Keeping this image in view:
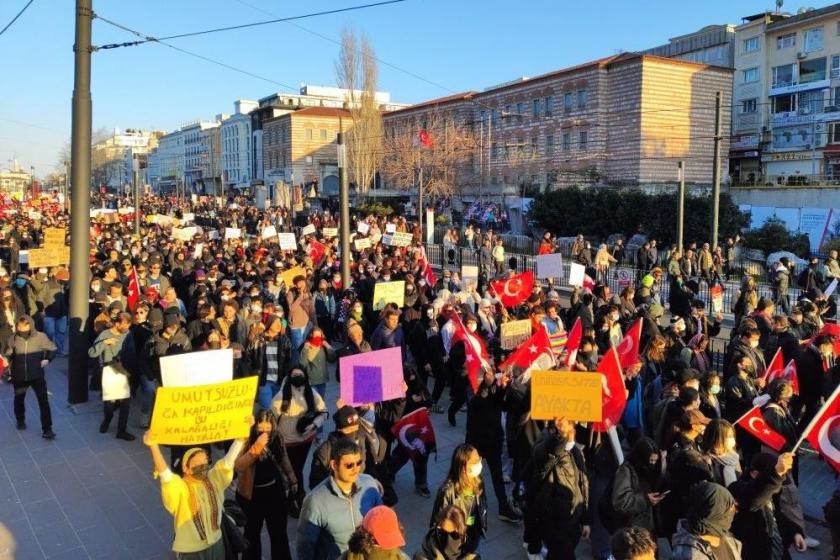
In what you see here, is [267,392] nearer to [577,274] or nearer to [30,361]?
[30,361]

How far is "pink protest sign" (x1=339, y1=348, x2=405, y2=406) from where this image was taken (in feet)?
20.2

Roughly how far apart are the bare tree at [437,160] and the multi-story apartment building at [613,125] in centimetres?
159

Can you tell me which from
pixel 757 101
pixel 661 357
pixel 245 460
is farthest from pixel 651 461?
pixel 757 101

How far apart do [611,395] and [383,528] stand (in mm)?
2926

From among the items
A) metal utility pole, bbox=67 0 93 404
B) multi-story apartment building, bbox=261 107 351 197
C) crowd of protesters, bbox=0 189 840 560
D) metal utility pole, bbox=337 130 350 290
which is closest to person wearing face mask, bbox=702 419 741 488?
crowd of protesters, bbox=0 189 840 560

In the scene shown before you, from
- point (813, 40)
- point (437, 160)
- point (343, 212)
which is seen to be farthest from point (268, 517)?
point (813, 40)

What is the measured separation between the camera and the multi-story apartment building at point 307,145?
8328cm

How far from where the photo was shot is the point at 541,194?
117 ft

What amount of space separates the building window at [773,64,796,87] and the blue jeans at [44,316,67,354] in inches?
2060

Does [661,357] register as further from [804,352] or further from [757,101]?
[757,101]

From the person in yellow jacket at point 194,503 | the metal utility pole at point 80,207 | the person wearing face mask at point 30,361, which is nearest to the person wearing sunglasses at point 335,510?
the person in yellow jacket at point 194,503

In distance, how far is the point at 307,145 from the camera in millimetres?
85625

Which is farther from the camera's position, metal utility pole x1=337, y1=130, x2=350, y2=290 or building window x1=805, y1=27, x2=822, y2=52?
building window x1=805, y1=27, x2=822, y2=52

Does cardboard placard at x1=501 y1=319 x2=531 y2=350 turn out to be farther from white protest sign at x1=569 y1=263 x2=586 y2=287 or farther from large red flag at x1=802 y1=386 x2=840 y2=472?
white protest sign at x1=569 y1=263 x2=586 y2=287
